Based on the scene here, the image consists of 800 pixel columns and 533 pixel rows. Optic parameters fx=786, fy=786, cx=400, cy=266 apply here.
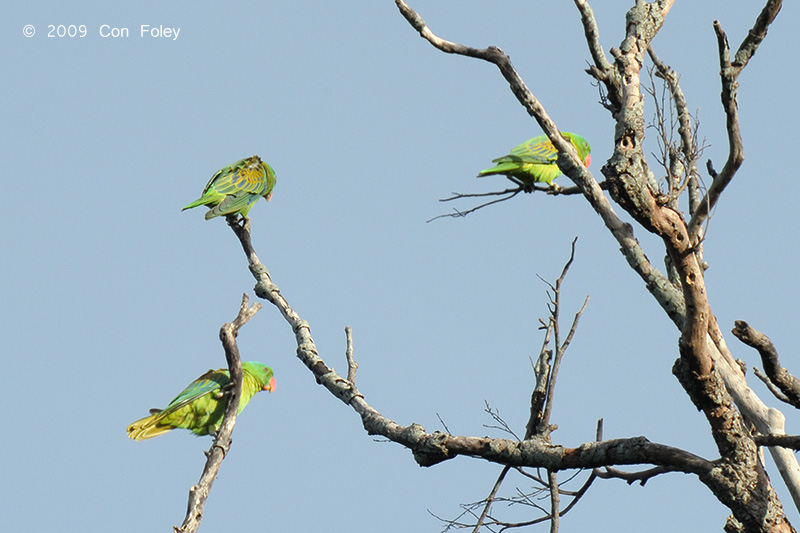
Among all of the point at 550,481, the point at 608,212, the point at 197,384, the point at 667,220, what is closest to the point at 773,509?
the point at 550,481

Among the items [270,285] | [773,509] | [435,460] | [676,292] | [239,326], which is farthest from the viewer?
[270,285]

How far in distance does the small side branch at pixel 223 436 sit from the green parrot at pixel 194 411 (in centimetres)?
165

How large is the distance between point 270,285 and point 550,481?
2.98 metres

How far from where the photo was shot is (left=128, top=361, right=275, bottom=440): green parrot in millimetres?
7111

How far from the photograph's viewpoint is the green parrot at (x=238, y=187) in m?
7.88

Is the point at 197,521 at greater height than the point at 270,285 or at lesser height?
lesser

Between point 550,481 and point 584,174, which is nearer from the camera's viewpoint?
point 550,481

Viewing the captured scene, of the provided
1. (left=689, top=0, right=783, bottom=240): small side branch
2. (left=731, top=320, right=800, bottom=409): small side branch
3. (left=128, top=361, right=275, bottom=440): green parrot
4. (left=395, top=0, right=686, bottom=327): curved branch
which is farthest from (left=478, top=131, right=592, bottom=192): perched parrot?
(left=731, top=320, right=800, bottom=409): small side branch

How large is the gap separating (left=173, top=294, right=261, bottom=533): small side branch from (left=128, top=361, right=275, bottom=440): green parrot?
165cm

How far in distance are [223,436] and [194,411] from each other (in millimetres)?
2240

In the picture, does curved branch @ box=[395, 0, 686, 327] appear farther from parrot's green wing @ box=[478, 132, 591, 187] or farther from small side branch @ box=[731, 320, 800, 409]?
parrot's green wing @ box=[478, 132, 591, 187]

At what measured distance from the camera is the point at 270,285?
6168mm

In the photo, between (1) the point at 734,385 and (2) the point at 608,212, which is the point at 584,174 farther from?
(1) the point at 734,385

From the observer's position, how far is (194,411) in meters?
7.36
